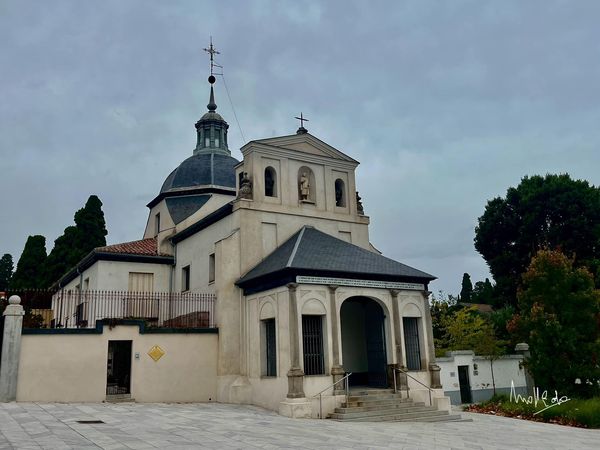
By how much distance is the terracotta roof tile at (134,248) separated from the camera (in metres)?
25.8

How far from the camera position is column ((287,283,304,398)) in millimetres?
17125

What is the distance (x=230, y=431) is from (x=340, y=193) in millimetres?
13716

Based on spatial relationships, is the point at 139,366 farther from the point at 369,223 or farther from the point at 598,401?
the point at 598,401

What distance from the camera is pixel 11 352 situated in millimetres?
17375

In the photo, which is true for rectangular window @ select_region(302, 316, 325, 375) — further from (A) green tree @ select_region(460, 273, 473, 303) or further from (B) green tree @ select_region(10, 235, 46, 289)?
(A) green tree @ select_region(460, 273, 473, 303)

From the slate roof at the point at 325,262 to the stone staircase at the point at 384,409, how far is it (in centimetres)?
392

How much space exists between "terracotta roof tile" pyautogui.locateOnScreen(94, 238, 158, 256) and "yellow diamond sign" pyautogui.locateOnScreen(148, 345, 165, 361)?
7.51 metres

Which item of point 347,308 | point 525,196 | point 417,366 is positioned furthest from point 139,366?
point 525,196

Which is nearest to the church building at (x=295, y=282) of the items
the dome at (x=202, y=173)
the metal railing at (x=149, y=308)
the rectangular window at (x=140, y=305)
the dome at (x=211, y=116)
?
the metal railing at (x=149, y=308)

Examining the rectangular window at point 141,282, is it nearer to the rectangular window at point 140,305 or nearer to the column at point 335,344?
the rectangular window at point 140,305

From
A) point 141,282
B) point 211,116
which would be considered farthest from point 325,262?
point 211,116

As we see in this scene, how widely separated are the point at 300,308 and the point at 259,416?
11.7 ft

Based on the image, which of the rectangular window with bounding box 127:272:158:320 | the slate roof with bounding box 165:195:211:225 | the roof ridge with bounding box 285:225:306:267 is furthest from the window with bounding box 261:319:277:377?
the slate roof with bounding box 165:195:211:225

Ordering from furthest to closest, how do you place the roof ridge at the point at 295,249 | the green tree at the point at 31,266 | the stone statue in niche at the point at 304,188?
the green tree at the point at 31,266, the stone statue in niche at the point at 304,188, the roof ridge at the point at 295,249
